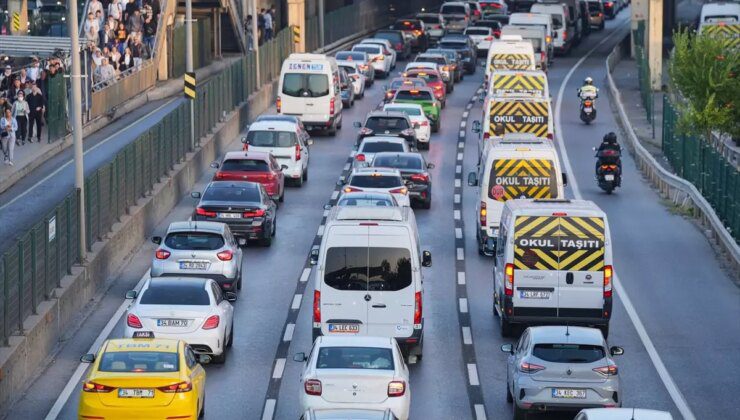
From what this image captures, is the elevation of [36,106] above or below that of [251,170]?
above

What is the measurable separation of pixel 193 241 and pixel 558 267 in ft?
23.1

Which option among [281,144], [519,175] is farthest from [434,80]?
[519,175]

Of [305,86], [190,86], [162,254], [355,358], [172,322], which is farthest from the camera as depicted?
[305,86]

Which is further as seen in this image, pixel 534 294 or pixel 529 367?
pixel 534 294

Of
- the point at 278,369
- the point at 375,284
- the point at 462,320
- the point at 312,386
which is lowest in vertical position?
the point at 462,320

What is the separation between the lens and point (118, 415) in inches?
866

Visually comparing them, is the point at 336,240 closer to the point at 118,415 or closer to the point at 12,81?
the point at 118,415

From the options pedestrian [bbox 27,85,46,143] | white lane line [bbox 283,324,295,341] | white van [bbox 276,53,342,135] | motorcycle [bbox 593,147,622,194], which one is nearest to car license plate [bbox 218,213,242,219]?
white lane line [bbox 283,324,295,341]

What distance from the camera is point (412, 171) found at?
4341cm

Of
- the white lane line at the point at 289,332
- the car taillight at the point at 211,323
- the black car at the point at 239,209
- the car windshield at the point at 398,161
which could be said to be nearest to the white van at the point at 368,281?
the car taillight at the point at 211,323

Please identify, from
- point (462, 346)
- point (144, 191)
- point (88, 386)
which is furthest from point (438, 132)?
point (88, 386)

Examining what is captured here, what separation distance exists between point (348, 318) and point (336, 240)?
1.19 m

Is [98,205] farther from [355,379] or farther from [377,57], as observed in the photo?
[377,57]

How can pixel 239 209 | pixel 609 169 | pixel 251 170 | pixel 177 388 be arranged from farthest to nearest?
pixel 609 169 → pixel 251 170 → pixel 239 209 → pixel 177 388
